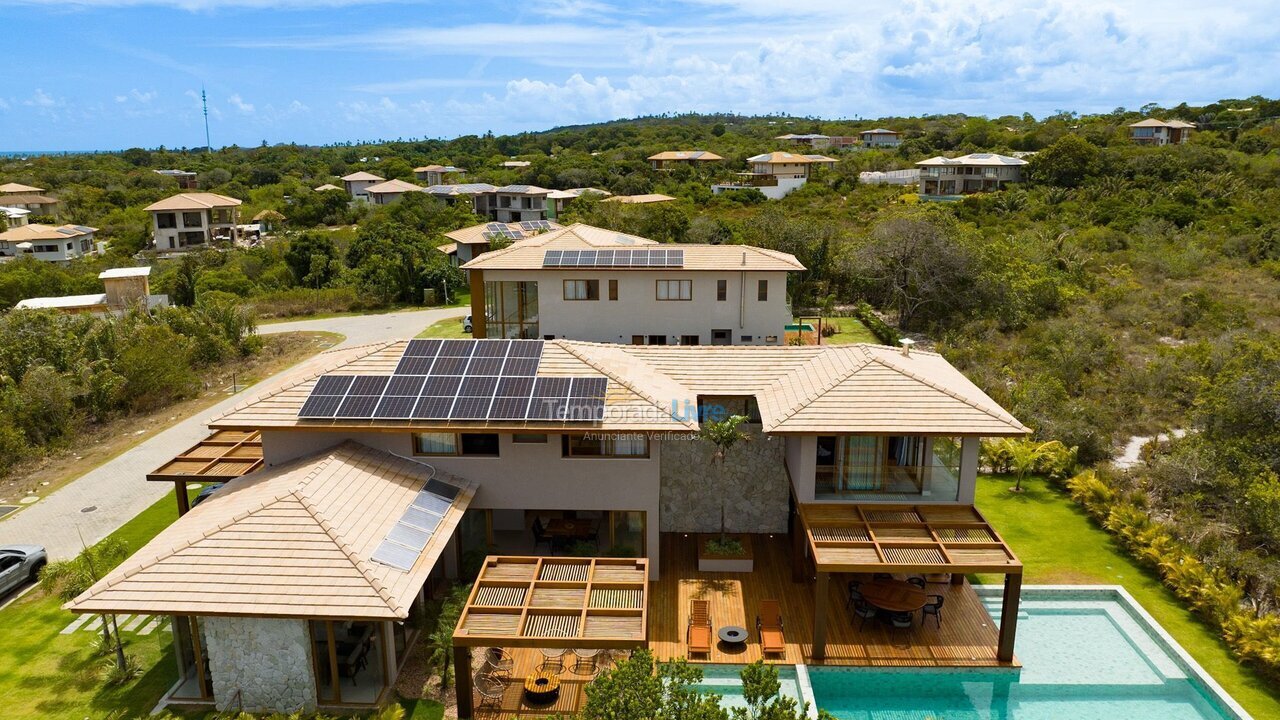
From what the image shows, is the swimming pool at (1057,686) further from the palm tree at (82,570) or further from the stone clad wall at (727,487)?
the palm tree at (82,570)

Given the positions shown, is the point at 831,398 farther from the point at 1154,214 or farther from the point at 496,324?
the point at 1154,214

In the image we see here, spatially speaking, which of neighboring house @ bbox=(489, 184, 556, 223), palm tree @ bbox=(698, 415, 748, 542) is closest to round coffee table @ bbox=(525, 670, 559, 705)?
palm tree @ bbox=(698, 415, 748, 542)

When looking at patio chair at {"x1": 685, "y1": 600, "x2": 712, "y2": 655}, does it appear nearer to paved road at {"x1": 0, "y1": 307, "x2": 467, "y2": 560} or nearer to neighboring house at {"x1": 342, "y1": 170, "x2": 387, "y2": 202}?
paved road at {"x1": 0, "y1": 307, "x2": 467, "y2": 560}

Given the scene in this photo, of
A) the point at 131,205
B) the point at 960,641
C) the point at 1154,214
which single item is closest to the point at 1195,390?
the point at 960,641

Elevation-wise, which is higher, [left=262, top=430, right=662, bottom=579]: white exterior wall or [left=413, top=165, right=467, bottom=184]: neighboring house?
[left=413, top=165, right=467, bottom=184]: neighboring house

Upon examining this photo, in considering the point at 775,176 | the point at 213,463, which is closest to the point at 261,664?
the point at 213,463
